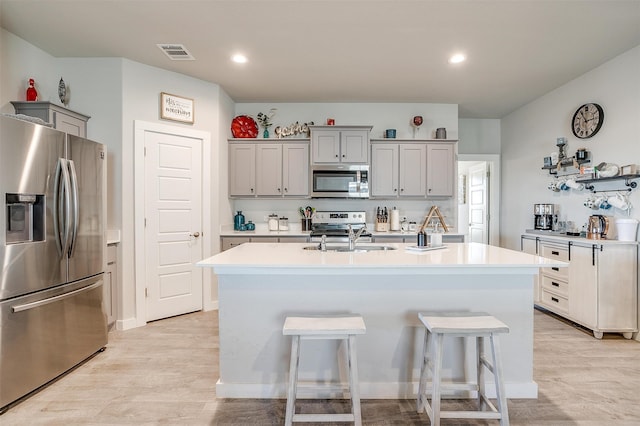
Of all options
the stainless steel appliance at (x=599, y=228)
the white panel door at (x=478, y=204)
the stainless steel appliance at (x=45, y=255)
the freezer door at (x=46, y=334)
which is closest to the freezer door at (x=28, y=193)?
the stainless steel appliance at (x=45, y=255)

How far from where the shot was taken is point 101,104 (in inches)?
131

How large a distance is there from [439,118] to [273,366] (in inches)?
164

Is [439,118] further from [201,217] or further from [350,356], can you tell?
[350,356]

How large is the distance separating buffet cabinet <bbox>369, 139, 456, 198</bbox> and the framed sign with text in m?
2.42

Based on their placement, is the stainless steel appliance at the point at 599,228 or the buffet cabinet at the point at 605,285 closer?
the buffet cabinet at the point at 605,285

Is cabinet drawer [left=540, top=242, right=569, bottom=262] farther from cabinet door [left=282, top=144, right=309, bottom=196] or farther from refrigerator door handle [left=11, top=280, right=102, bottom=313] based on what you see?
refrigerator door handle [left=11, top=280, right=102, bottom=313]

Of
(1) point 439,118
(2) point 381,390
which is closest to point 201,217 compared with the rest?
(2) point 381,390

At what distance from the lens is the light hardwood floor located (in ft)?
6.18

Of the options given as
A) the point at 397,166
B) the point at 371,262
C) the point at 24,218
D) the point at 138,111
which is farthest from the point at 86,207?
the point at 397,166

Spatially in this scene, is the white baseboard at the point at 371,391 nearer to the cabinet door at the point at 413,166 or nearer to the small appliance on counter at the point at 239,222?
the small appliance on counter at the point at 239,222

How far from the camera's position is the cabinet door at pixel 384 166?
15.0ft

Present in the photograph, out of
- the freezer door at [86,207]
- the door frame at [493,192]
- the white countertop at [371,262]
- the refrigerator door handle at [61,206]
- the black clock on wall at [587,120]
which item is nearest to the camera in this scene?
the white countertop at [371,262]

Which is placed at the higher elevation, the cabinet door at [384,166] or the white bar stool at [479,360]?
the cabinet door at [384,166]

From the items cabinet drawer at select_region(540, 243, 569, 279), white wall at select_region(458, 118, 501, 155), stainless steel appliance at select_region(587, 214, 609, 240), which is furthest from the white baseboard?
white wall at select_region(458, 118, 501, 155)
